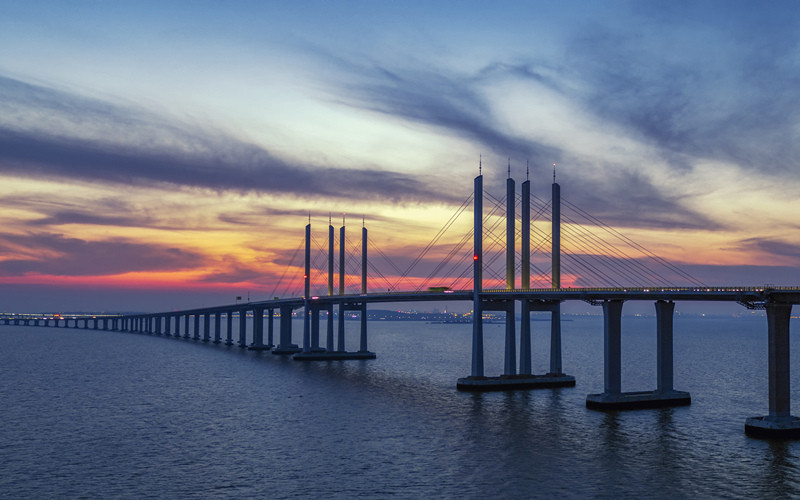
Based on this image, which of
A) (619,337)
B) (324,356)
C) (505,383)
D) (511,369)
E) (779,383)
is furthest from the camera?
(324,356)

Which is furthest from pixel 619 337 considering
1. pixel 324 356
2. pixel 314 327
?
pixel 314 327

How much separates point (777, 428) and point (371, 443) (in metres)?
25.4

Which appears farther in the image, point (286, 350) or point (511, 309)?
point (286, 350)

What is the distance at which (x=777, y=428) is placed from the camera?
45.6 m

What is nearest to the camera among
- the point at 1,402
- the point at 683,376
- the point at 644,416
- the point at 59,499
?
the point at 59,499

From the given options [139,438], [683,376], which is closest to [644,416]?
[139,438]

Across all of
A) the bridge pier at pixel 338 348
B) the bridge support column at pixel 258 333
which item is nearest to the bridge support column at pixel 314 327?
the bridge pier at pixel 338 348

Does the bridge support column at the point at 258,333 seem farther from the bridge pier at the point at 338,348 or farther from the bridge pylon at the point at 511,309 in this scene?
the bridge pylon at the point at 511,309

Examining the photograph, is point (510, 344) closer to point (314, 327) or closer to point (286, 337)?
point (314, 327)

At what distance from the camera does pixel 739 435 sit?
161ft

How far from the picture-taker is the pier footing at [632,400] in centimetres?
5903

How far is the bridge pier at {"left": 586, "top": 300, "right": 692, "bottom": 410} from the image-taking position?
194 ft

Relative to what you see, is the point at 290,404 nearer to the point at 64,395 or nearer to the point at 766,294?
the point at 64,395

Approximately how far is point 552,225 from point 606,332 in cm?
1489
